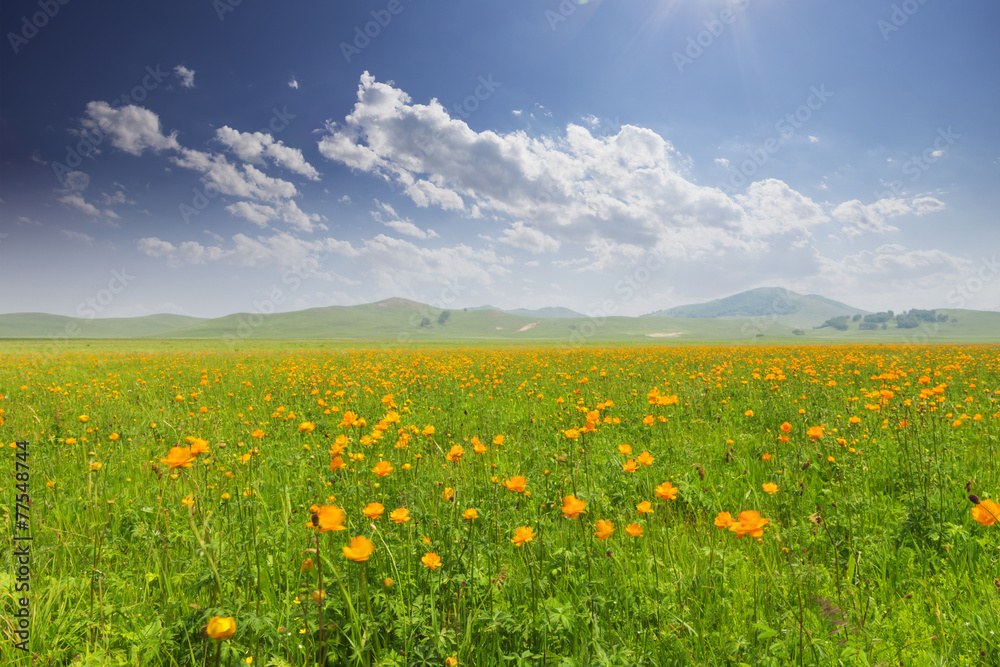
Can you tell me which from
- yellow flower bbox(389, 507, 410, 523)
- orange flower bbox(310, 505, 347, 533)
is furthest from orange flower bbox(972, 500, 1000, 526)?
orange flower bbox(310, 505, 347, 533)

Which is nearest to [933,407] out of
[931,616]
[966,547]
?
[966,547]

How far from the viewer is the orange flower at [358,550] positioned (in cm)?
158

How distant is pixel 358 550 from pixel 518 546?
1312 mm

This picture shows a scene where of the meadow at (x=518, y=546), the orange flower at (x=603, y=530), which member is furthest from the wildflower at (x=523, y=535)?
the orange flower at (x=603, y=530)

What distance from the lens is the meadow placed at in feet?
6.02

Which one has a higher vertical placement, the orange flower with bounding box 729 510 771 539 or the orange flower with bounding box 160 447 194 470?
the orange flower with bounding box 160 447 194 470

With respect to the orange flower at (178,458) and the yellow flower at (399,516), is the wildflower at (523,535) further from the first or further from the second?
the orange flower at (178,458)

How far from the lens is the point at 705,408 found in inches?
261

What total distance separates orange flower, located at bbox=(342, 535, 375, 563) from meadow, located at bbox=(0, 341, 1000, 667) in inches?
6.5

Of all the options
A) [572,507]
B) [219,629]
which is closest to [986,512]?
[572,507]

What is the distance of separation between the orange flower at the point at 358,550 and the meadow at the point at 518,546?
16cm

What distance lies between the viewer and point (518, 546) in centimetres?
262

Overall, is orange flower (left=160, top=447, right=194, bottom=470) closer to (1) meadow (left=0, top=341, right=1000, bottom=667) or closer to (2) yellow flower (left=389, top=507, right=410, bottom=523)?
(1) meadow (left=0, top=341, right=1000, bottom=667)

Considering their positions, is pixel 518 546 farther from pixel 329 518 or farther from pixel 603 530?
pixel 329 518
